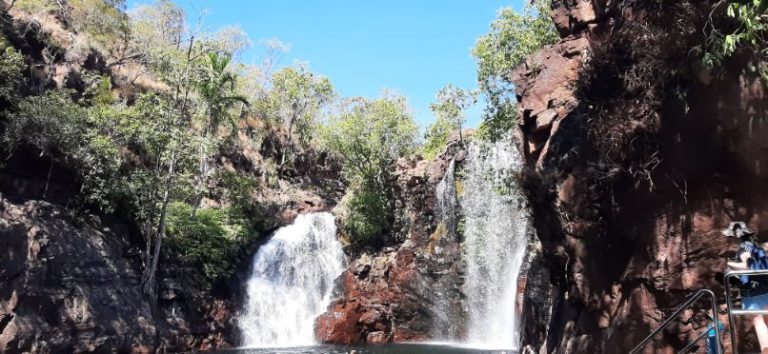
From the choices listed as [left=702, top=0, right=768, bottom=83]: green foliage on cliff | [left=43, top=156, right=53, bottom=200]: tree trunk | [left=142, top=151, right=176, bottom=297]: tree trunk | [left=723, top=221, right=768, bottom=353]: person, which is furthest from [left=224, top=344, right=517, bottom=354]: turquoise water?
[left=723, top=221, right=768, bottom=353]: person

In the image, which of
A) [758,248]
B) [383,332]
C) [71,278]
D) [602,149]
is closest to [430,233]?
[383,332]

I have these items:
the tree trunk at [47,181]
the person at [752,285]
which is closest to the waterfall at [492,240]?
the person at [752,285]

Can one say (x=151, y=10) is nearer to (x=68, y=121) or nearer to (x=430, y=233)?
(x=68, y=121)

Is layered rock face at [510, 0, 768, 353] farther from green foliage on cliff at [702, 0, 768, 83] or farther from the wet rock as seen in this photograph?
the wet rock

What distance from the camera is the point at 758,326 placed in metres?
5.59

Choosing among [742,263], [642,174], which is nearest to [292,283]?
[642,174]

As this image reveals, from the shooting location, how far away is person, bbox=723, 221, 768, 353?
5.52 meters

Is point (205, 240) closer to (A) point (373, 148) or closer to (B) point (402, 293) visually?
(B) point (402, 293)

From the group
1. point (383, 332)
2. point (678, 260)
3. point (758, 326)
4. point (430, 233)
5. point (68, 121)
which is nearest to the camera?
point (758, 326)

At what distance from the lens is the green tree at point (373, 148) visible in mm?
33500

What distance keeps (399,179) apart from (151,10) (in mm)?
25912

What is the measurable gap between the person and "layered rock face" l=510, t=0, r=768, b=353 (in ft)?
5.73

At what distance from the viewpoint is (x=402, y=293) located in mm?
27766

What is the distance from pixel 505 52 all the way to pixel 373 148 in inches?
459
